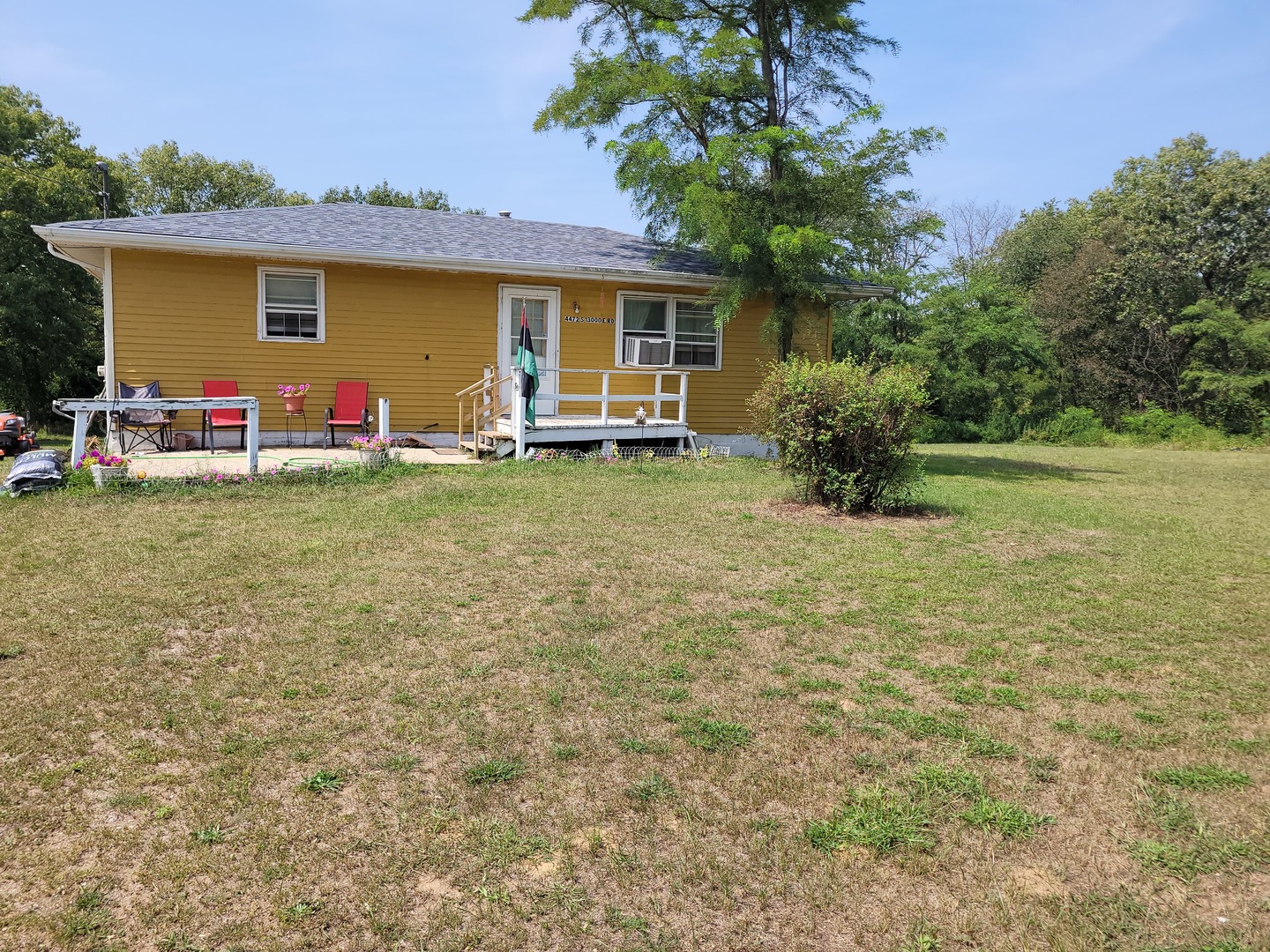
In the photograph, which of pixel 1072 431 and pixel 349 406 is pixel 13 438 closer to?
pixel 349 406

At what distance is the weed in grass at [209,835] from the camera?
279cm

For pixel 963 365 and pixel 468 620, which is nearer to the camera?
pixel 468 620

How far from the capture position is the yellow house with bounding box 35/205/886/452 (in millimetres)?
11852

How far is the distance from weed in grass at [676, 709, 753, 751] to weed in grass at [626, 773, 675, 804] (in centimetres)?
34

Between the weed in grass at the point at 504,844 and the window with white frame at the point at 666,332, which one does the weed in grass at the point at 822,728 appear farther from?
the window with white frame at the point at 666,332

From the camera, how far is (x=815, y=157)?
12.7 m

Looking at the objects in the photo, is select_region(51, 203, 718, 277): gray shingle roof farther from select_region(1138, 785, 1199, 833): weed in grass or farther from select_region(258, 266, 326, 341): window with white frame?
select_region(1138, 785, 1199, 833): weed in grass

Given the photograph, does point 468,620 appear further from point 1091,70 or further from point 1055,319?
point 1055,319

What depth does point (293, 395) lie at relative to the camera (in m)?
12.4

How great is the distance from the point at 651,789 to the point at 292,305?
11450mm

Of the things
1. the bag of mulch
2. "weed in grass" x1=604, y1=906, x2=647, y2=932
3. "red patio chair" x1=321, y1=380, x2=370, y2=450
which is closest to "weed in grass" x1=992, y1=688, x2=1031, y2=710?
"weed in grass" x1=604, y1=906, x2=647, y2=932

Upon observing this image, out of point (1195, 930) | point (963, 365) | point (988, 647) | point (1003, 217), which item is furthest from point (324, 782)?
point (1003, 217)

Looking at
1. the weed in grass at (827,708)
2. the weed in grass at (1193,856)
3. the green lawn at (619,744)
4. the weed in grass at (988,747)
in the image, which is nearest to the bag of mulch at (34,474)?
the green lawn at (619,744)

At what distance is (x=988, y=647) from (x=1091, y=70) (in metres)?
16.2
